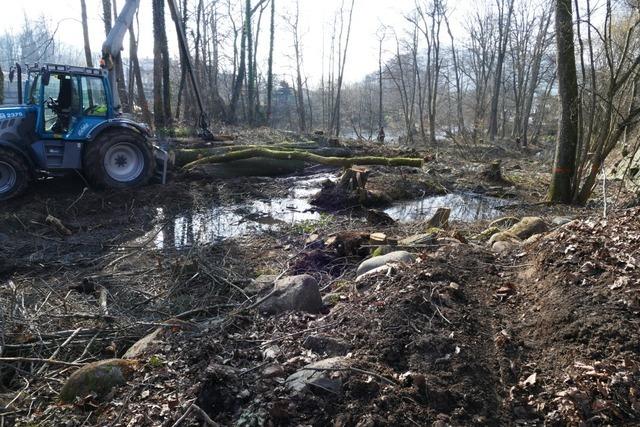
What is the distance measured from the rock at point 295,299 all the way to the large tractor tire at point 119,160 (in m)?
6.63

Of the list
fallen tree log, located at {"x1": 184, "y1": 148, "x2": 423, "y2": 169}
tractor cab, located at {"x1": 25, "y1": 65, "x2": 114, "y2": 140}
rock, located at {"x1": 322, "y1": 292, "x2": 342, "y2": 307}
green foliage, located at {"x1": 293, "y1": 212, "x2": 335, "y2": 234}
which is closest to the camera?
rock, located at {"x1": 322, "y1": 292, "x2": 342, "y2": 307}

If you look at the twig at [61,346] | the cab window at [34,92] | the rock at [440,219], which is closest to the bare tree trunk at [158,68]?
the cab window at [34,92]

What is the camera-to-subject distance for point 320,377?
307 centimetres

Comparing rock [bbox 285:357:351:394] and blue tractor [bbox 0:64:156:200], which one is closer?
rock [bbox 285:357:351:394]

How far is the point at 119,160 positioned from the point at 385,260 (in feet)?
23.5

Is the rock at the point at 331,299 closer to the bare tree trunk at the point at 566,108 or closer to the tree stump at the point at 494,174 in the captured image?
the bare tree trunk at the point at 566,108

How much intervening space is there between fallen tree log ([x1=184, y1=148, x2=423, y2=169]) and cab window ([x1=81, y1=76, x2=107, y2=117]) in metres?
2.81

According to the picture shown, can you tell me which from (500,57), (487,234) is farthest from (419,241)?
(500,57)

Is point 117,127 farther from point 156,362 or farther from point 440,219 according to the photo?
point 156,362

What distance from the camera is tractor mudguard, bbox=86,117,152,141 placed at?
Answer: 376 inches

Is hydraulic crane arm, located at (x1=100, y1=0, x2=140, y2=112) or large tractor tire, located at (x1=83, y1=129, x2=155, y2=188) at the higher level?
hydraulic crane arm, located at (x1=100, y1=0, x2=140, y2=112)

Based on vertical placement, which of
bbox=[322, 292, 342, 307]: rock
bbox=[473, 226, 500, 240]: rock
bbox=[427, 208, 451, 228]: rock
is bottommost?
bbox=[322, 292, 342, 307]: rock

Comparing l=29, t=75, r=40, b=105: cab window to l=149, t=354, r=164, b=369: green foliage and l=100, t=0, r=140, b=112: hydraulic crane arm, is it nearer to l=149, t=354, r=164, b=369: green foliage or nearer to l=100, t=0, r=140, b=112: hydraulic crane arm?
l=100, t=0, r=140, b=112: hydraulic crane arm

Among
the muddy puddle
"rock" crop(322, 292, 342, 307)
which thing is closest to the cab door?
the muddy puddle
